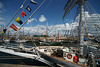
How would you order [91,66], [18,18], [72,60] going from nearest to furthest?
[91,66] → [72,60] → [18,18]

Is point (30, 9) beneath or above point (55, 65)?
above

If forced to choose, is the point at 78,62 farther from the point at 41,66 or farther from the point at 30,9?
the point at 30,9

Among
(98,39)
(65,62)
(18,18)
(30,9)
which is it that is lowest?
(65,62)

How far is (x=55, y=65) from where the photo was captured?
6.73 metres

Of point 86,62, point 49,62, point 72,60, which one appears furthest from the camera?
point 49,62

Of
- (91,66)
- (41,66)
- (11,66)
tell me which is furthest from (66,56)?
(11,66)

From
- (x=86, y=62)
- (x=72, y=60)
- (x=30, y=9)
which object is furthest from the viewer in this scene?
(x=30, y=9)

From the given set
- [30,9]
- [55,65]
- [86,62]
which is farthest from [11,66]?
[86,62]

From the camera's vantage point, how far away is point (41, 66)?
7492 mm

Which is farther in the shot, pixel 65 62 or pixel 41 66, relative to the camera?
pixel 41 66

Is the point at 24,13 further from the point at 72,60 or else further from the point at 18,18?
the point at 72,60

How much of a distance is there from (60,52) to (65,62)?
4.41 feet

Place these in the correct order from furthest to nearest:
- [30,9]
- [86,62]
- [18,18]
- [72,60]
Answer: [18,18] → [30,9] → [72,60] → [86,62]

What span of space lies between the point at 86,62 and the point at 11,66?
738cm
